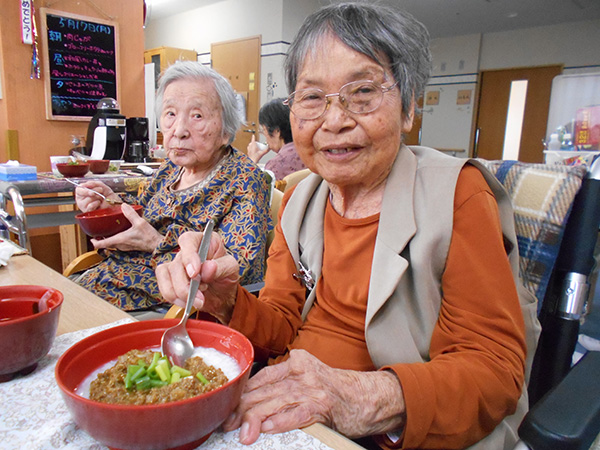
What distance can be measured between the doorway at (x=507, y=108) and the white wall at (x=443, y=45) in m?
0.17

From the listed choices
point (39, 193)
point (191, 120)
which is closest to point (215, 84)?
point (191, 120)

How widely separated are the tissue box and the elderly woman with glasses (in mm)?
1666

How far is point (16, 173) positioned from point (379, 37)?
6.46 feet

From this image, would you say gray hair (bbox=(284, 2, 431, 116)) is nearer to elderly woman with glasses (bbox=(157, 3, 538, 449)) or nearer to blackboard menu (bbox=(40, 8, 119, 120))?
elderly woman with glasses (bbox=(157, 3, 538, 449))

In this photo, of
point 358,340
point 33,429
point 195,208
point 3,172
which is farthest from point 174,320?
point 3,172

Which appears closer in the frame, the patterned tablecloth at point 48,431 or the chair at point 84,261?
the patterned tablecloth at point 48,431

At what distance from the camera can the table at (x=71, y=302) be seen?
81 centimetres

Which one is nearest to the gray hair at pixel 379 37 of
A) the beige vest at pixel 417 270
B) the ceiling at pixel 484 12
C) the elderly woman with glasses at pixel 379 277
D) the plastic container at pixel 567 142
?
the elderly woman with glasses at pixel 379 277

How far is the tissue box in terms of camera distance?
2057 mm

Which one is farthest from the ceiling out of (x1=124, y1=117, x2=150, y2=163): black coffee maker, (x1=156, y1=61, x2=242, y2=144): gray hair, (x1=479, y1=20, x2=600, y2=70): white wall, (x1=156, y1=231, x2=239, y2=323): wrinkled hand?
(x1=156, y1=231, x2=239, y2=323): wrinkled hand

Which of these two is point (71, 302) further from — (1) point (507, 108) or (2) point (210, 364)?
(1) point (507, 108)

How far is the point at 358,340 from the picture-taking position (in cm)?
97

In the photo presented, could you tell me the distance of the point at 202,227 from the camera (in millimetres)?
1536

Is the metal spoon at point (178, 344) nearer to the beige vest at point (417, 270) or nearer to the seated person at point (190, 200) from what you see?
the beige vest at point (417, 270)
